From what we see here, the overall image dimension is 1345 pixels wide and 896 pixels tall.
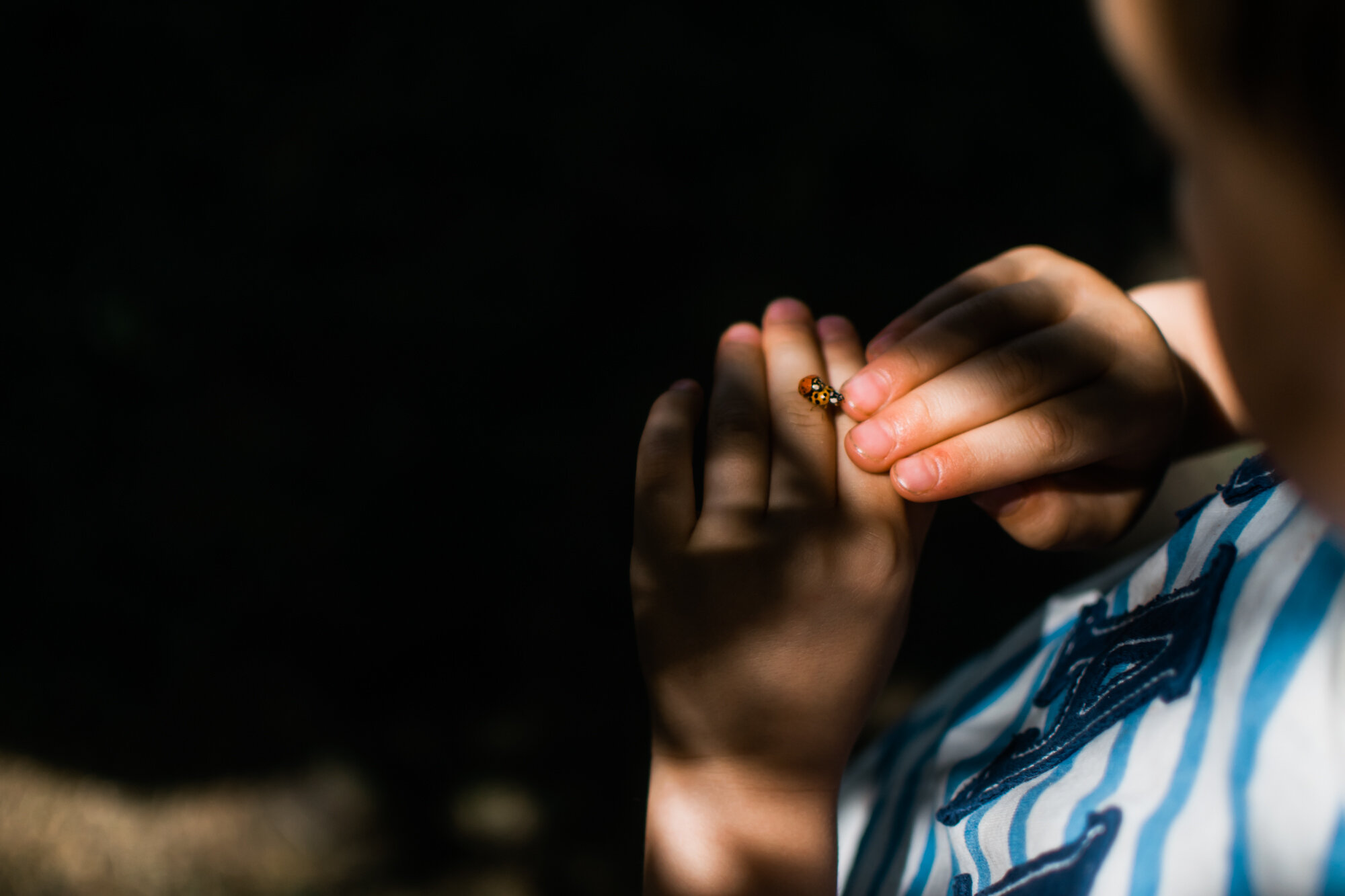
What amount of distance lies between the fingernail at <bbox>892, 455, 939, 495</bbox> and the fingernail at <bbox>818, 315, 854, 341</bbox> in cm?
28

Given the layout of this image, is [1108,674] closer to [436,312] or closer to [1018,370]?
[1018,370]

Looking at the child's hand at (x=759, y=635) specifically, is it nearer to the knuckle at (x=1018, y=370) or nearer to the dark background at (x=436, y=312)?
the knuckle at (x=1018, y=370)

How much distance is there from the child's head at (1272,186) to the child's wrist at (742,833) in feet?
1.99

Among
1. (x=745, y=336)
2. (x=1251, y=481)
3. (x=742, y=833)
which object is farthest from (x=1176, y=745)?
(x=745, y=336)

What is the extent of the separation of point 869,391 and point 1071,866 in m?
0.50

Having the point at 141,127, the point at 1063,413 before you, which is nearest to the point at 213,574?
the point at 141,127

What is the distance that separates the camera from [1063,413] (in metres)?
0.96

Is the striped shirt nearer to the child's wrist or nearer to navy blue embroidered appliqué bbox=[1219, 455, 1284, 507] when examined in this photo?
navy blue embroidered appliqué bbox=[1219, 455, 1284, 507]

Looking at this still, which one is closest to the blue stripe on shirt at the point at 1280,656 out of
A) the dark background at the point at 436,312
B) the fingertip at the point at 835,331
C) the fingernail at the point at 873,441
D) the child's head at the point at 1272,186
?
the child's head at the point at 1272,186

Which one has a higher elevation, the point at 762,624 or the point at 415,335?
the point at 415,335

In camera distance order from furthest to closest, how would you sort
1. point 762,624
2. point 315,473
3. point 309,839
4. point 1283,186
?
1. point 315,473
2. point 309,839
3. point 762,624
4. point 1283,186

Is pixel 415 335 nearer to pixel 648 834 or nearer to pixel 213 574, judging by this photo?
pixel 213 574

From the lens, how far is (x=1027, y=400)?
3.15 ft

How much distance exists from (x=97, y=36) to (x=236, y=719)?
170cm
